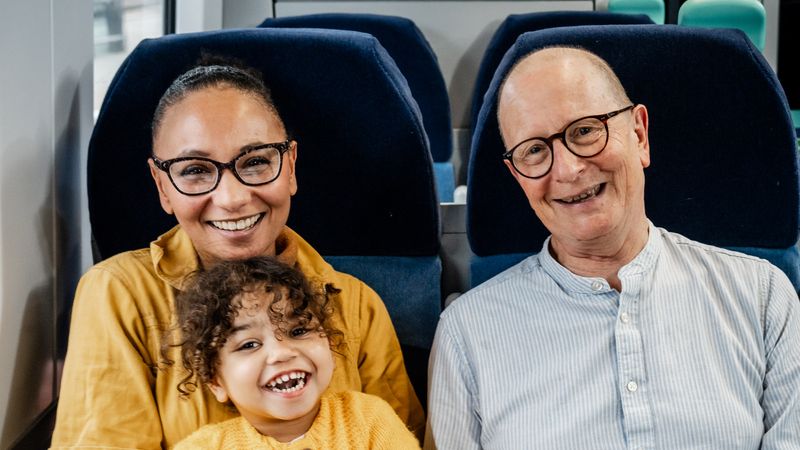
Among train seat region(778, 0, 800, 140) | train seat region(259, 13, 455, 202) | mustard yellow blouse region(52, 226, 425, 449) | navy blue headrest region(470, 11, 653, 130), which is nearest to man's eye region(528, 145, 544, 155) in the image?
mustard yellow blouse region(52, 226, 425, 449)

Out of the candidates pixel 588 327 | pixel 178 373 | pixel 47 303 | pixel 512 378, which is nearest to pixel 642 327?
pixel 588 327

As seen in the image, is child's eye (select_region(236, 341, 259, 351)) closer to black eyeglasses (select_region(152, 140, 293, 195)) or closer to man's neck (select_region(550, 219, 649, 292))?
black eyeglasses (select_region(152, 140, 293, 195))

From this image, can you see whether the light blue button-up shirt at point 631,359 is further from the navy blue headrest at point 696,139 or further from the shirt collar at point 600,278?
the navy blue headrest at point 696,139

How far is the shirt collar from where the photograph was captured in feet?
5.34

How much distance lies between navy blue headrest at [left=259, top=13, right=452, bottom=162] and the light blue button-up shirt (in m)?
1.69

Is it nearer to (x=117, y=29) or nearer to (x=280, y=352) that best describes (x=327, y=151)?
(x=280, y=352)

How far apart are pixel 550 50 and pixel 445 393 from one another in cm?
66

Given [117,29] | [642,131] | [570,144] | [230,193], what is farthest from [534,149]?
[117,29]

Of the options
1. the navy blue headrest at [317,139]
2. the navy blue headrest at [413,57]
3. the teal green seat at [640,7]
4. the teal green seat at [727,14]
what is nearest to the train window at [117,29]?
the navy blue headrest at [413,57]

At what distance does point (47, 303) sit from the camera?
1859 millimetres

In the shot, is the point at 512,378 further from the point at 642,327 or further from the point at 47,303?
the point at 47,303

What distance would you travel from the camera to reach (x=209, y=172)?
1.58 metres

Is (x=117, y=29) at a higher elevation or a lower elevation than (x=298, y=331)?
higher

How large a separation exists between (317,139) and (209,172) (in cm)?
27
